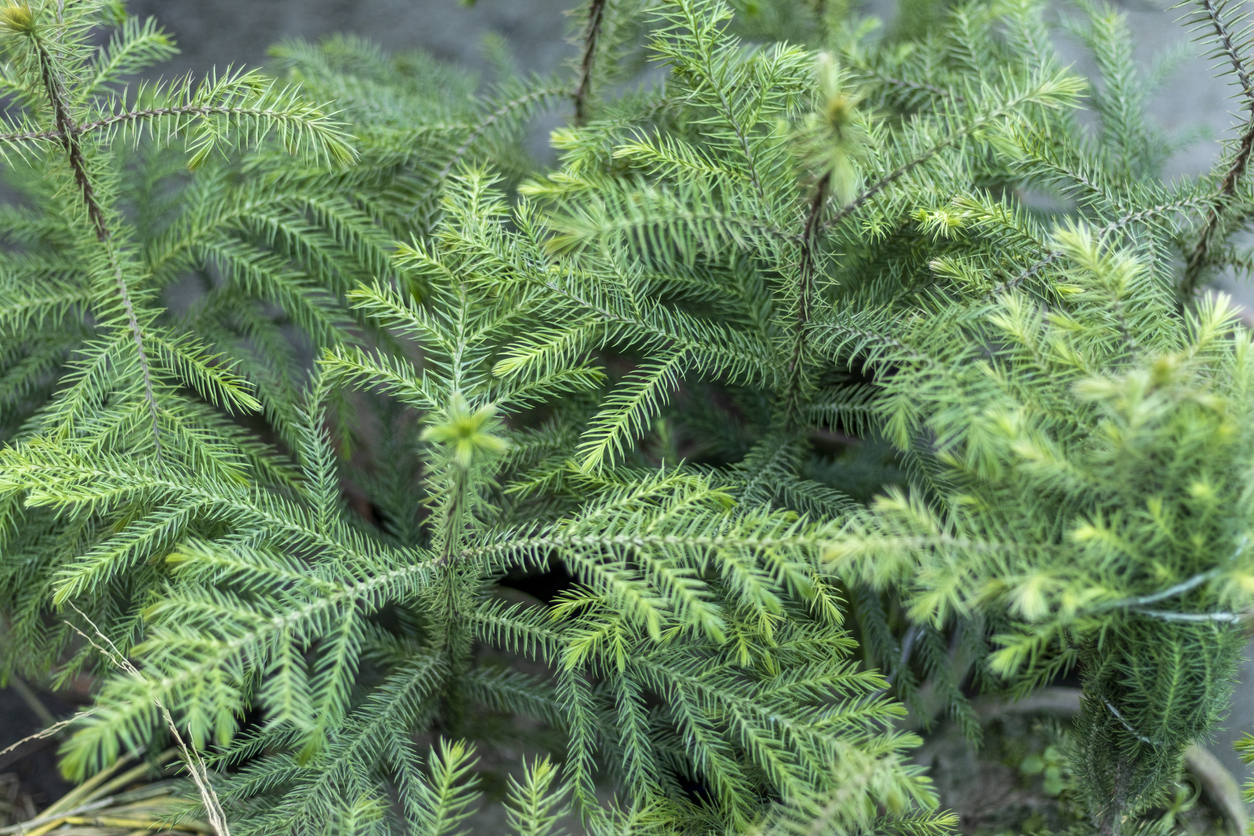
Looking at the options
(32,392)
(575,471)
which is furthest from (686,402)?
(32,392)

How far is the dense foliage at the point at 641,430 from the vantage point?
0.54 meters

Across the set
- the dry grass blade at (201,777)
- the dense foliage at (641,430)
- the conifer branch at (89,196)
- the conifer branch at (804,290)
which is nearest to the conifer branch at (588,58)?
the dense foliage at (641,430)

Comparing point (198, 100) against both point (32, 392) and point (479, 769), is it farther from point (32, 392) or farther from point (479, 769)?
point (479, 769)

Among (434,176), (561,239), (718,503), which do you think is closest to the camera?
(561,239)

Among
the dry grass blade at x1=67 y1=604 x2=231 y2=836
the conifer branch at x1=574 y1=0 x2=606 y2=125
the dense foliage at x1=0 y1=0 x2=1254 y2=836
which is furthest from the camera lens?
the conifer branch at x1=574 y1=0 x2=606 y2=125

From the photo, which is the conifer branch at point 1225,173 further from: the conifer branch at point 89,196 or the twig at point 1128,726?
the conifer branch at point 89,196

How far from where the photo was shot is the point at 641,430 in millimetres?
757

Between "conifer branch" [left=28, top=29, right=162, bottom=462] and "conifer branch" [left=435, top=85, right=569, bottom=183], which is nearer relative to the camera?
"conifer branch" [left=28, top=29, right=162, bottom=462]

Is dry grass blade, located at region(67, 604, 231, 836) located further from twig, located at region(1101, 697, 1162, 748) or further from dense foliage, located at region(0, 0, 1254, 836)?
twig, located at region(1101, 697, 1162, 748)

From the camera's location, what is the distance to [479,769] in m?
0.93

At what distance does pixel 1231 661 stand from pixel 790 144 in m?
0.56

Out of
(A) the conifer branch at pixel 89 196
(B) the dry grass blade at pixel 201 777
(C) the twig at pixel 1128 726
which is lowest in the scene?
(B) the dry grass blade at pixel 201 777

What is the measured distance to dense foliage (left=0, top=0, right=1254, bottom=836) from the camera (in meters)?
0.54

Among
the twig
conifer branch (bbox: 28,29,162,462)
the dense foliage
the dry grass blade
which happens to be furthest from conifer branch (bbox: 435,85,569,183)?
the twig
